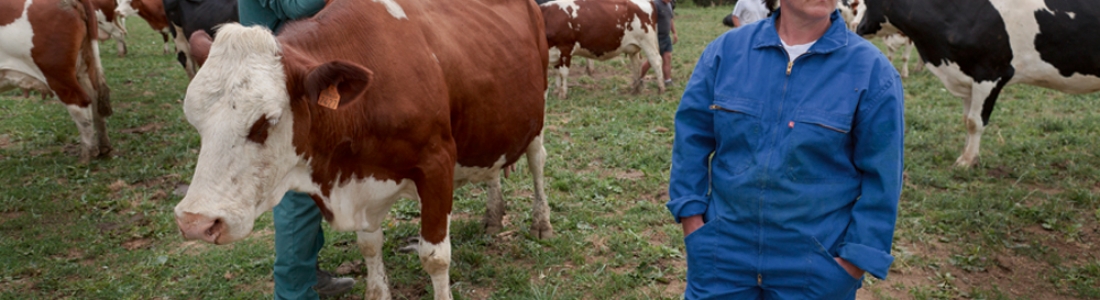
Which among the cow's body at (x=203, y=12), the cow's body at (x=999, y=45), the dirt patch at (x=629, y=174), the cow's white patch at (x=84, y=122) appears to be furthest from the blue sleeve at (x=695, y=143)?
the cow's white patch at (x=84, y=122)

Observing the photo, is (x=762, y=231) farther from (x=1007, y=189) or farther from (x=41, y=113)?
(x=41, y=113)

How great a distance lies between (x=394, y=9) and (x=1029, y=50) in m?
4.81

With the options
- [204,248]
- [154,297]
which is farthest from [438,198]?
[204,248]

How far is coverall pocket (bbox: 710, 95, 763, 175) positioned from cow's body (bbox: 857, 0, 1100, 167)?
4.38 meters

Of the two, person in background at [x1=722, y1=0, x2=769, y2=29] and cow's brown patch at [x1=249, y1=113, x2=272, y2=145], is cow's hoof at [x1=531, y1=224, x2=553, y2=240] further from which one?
person in background at [x1=722, y1=0, x2=769, y2=29]

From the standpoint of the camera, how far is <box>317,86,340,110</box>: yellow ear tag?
2.30 meters

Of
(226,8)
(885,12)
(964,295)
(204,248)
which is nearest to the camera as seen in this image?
(964,295)

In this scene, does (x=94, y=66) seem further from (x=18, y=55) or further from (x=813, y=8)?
(x=813, y=8)

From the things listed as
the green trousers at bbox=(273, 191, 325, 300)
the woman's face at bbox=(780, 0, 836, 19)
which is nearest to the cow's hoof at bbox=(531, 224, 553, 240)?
the green trousers at bbox=(273, 191, 325, 300)

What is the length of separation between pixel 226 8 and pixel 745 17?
5.74 meters

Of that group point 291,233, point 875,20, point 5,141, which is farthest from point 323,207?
point 5,141

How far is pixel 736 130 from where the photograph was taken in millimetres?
1962

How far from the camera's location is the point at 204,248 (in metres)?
4.43

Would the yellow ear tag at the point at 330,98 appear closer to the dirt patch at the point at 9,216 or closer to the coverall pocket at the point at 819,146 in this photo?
the coverall pocket at the point at 819,146
